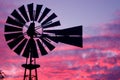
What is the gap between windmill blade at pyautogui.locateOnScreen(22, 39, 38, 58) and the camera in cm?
1295

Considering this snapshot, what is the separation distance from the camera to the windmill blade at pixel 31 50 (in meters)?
13.0

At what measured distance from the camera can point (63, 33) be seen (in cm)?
1346

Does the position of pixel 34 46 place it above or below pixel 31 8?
below

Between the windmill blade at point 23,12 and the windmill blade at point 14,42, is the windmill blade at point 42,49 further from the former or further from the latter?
the windmill blade at point 23,12

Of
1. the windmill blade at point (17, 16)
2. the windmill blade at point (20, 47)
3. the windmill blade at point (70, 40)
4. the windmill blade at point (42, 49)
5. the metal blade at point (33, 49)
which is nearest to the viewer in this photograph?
the windmill blade at point (70, 40)

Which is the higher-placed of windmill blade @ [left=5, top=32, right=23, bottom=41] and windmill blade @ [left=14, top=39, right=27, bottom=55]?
windmill blade @ [left=5, top=32, right=23, bottom=41]

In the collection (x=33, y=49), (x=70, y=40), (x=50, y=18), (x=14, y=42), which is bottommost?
(x=33, y=49)

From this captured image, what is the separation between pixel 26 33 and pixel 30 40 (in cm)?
57

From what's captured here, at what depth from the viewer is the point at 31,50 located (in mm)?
12992

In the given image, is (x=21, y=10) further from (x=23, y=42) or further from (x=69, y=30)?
(x=69, y=30)

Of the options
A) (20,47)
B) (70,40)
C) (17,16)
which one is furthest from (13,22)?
(70,40)

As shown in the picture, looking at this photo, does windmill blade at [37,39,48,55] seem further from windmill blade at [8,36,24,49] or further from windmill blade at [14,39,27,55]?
windmill blade at [8,36,24,49]

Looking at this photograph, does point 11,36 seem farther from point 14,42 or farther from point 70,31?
point 70,31

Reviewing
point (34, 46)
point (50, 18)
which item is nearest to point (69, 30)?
point (50, 18)
